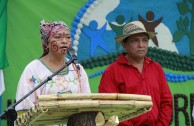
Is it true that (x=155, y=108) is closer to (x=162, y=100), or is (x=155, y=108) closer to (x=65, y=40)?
(x=162, y=100)

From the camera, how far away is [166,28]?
20.3ft

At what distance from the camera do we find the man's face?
4836 millimetres

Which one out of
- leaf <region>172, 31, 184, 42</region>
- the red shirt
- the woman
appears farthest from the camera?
leaf <region>172, 31, 184, 42</region>

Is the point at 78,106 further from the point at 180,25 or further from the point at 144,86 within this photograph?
the point at 180,25

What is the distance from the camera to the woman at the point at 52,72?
417 centimetres

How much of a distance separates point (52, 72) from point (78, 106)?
1116 mm

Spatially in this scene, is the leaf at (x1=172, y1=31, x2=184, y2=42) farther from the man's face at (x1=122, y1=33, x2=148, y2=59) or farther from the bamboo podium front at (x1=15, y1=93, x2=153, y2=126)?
the bamboo podium front at (x1=15, y1=93, x2=153, y2=126)

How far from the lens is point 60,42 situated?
421 centimetres

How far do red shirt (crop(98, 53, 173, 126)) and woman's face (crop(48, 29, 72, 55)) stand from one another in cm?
75

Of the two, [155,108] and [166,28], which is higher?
[166,28]

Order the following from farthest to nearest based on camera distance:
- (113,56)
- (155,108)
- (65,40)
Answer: (113,56) → (155,108) → (65,40)

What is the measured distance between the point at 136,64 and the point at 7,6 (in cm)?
152

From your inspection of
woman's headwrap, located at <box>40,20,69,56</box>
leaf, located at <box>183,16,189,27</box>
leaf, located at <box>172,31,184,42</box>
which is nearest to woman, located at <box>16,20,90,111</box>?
woman's headwrap, located at <box>40,20,69,56</box>

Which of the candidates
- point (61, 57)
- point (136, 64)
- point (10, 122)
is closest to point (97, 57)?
point (136, 64)
